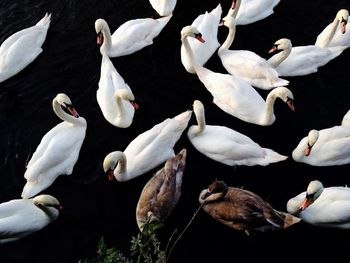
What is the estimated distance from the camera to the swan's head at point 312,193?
805 cm

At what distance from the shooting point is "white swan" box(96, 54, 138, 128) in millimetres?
9477

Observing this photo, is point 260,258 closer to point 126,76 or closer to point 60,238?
point 60,238

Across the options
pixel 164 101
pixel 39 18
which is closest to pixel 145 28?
pixel 164 101

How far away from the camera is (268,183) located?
9.23m

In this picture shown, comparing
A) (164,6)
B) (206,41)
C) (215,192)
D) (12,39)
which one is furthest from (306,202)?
(12,39)

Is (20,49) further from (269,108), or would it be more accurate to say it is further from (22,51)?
(269,108)

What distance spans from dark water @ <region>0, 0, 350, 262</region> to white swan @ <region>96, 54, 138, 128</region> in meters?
0.34

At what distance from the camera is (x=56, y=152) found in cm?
905

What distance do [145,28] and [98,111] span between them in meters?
2.27

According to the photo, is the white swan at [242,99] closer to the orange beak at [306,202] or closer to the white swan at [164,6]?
the orange beak at [306,202]

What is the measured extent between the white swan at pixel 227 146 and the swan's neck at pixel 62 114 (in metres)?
2.22

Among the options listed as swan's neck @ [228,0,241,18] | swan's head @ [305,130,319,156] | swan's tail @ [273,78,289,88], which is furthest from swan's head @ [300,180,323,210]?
swan's neck @ [228,0,241,18]

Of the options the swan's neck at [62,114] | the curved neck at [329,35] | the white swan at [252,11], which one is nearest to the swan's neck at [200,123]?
the swan's neck at [62,114]

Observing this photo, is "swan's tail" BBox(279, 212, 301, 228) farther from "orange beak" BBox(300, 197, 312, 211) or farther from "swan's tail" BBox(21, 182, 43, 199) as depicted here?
"swan's tail" BBox(21, 182, 43, 199)
